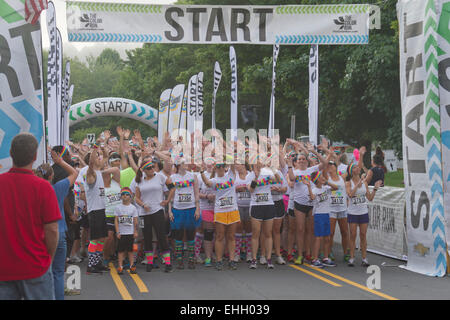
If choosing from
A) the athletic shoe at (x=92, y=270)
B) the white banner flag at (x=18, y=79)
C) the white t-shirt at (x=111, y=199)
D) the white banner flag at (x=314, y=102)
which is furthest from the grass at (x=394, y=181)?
the white banner flag at (x=18, y=79)

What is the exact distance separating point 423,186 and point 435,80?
195cm

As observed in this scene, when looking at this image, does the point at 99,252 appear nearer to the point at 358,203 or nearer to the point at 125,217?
the point at 125,217

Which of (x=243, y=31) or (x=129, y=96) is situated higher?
(x=129, y=96)

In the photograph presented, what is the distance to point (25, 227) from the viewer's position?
16.3ft

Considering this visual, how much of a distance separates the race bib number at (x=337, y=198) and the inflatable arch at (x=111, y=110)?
25.1 m

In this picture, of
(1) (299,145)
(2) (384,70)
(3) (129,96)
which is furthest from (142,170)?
(3) (129,96)

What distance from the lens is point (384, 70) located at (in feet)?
68.2

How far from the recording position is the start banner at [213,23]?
12.5 meters

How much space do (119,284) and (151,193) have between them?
194 cm

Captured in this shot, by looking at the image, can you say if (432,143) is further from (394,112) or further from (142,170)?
(394,112)

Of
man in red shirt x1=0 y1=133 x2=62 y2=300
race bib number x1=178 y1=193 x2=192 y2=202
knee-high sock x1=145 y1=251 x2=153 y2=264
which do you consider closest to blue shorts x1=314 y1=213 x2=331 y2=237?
race bib number x1=178 y1=193 x2=192 y2=202

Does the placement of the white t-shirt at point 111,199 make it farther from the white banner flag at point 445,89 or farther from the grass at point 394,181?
the grass at point 394,181

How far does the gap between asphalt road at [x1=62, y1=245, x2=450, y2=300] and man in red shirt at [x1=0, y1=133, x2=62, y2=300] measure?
3.90 meters

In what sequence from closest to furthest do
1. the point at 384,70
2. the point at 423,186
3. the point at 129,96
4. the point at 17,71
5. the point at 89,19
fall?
the point at 17,71 → the point at 423,186 → the point at 89,19 → the point at 384,70 → the point at 129,96
